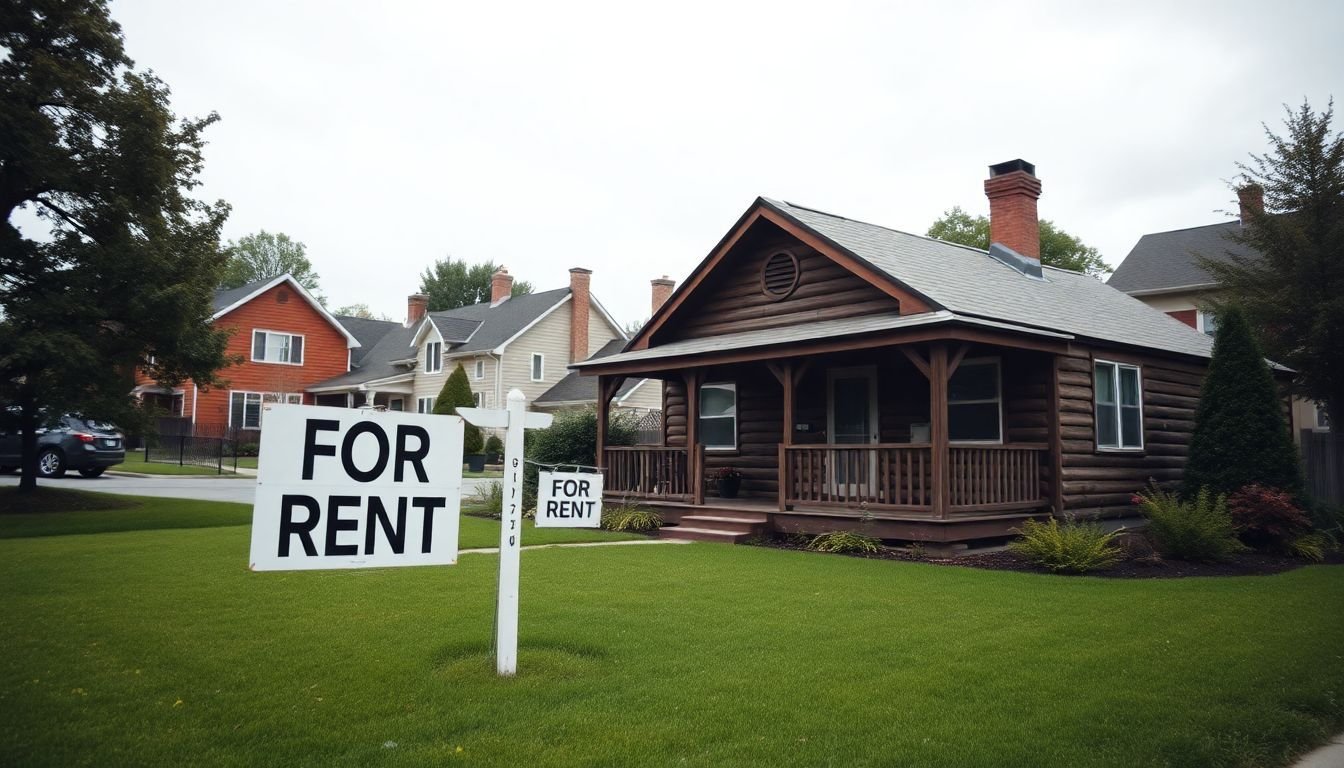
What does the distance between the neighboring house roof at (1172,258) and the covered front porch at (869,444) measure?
1790 cm

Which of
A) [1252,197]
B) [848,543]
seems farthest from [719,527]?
[1252,197]

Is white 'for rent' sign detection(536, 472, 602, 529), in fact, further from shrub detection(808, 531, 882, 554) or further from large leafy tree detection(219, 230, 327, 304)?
large leafy tree detection(219, 230, 327, 304)

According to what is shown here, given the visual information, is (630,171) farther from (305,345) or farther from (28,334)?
(305,345)

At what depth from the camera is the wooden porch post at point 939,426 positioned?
12.3 m

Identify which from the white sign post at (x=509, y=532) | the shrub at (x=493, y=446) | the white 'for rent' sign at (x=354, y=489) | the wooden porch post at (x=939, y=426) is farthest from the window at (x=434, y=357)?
the white 'for rent' sign at (x=354, y=489)

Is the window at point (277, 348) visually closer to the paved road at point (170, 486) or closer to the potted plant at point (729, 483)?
the paved road at point (170, 486)

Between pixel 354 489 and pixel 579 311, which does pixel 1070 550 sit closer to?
pixel 354 489

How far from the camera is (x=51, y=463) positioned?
23.3 metres

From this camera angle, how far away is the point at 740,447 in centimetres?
1802

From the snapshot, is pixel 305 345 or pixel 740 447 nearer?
pixel 740 447

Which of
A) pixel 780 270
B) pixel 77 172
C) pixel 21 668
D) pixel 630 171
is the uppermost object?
pixel 630 171

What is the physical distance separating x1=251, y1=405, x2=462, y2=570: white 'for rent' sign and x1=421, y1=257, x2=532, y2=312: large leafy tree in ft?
214

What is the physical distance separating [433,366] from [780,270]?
88.5ft

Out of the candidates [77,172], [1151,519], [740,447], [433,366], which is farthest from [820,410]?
[433,366]
